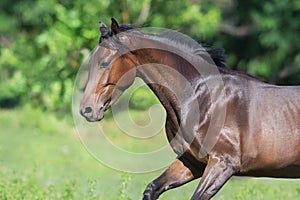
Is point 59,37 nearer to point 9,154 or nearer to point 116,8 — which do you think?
point 116,8

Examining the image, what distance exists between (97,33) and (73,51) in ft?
4.80

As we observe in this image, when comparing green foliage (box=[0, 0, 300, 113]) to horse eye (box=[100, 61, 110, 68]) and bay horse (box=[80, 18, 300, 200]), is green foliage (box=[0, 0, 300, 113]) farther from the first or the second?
horse eye (box=[100, 61, 110, 68])

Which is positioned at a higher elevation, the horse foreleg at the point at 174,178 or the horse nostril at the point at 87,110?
the horse nostril at the point at 87,110

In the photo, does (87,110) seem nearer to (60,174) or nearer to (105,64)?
(105,64)

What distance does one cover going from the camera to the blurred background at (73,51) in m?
15.7

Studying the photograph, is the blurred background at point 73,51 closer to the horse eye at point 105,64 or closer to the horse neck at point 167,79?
the horse neck at point 167,79

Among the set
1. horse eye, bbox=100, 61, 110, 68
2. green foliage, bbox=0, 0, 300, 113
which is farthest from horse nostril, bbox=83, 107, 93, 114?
green foliage, bbox=0, 0, 300, 113

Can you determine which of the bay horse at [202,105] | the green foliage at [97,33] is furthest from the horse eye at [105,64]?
the green foliage at [97,33]

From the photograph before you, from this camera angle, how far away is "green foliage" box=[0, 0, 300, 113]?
17.9 m

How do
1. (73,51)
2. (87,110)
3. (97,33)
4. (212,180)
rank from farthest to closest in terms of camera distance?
1. (73,51)
2. (97,33)
3. (212,180)
4. (87,110)

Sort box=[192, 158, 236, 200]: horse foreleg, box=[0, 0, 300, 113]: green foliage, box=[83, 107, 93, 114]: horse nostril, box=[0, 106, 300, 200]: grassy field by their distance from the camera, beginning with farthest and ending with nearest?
box=[0, 0, 300, 113]: green foliage → box=[0, 106, 300, 200]: grassy field → box=[192, 158, 236, 200]: horse foreleg → box=[83, 107, 93, 114]: horse nostril

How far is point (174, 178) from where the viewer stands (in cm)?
713

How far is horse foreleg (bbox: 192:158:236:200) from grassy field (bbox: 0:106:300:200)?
1.31 metres

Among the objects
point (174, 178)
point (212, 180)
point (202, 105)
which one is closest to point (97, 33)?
point (174, 178)
